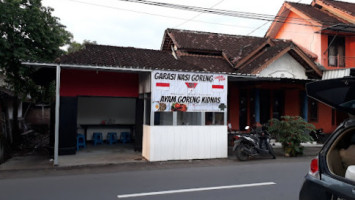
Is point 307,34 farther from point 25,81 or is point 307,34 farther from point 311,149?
point 25,81

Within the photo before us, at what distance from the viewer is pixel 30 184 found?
21.8 ft

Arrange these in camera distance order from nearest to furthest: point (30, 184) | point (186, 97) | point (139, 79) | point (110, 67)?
1. point (30, 184)
2. point (110, 67)
3. point (186, 97)
4. point (139, 79)

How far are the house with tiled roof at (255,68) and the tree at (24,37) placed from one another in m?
6.08

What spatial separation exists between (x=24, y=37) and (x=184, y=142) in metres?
7.84

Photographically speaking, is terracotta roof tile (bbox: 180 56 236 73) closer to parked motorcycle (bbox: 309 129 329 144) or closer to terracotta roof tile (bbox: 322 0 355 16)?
parked motorcycle (bbox: 309 129 329 144)

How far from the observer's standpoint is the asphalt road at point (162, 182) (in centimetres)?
575

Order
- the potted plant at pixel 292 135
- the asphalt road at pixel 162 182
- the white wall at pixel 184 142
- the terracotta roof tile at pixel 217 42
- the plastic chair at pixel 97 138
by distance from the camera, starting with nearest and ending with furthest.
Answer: the asphalt road at pixel 162 182, the white wall at pixel 184 142, the potted plant at pixel 292 135, the plastic chair at pixel 97 138, the terracotta roof tile at pixel 217 42

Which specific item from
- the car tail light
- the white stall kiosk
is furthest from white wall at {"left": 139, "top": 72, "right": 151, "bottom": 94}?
the car tail light

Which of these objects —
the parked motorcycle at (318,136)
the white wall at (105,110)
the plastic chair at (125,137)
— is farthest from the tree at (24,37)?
the parked motorcycle at (318,136)

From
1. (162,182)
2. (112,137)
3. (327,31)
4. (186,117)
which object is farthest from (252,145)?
(327,31)

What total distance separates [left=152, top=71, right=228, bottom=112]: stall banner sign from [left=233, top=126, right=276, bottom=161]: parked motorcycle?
4.35ft

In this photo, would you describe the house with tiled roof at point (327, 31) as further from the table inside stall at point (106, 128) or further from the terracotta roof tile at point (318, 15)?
the table inside stall at point (106, 128)

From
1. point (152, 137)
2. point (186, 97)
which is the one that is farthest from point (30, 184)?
point (186, 97)

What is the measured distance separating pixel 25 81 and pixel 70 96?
329cm
